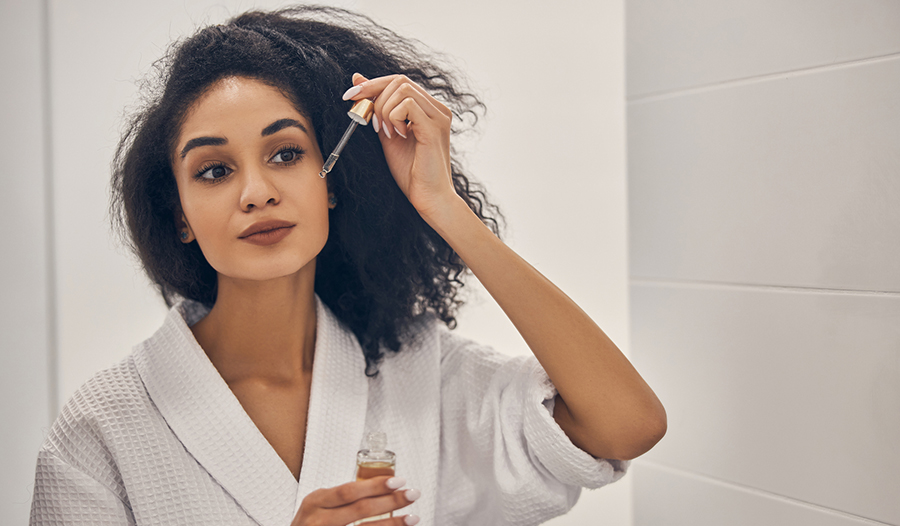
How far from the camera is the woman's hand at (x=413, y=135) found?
92cm

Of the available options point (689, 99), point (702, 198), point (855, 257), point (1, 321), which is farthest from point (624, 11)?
point (1, 321)

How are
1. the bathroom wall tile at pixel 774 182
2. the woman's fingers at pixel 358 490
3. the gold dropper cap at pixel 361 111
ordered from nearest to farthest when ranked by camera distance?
1. the woman's fingers at pixel 358 490
2. the gold dropper cap at pixel 361 111
3. the bathroom wall tile at pixel 774 182

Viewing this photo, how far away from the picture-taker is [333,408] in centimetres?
106

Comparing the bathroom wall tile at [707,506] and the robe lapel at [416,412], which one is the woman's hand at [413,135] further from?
the bathroom wall tile at [707,506]

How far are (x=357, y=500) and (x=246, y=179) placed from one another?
1.49 feet

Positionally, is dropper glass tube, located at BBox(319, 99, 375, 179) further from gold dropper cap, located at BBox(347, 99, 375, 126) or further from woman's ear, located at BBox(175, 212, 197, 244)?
woman's ear, located at BBox(175, 212, 197, 244)

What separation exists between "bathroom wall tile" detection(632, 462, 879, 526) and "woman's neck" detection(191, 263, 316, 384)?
0.73m

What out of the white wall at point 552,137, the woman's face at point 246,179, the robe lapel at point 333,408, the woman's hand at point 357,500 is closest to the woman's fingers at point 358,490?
the woman's hand at point 357,500

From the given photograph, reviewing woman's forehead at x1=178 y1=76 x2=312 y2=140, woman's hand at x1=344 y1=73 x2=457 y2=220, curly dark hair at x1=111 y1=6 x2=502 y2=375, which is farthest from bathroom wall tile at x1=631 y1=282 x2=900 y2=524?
woman's forehead at x1=178 y1=76 x2=312 y2=140

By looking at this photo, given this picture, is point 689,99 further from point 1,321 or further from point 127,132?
point 1,321

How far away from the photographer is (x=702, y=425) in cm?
125

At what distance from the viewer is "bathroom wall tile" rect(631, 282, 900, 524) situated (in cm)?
101

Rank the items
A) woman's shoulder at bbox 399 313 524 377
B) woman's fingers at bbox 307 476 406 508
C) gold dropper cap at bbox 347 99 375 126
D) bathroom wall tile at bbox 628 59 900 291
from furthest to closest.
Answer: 1. woman's shoulder at bbox 399 313 524 377
2. bathroom wall tile at bbox 628 59 900 291
3. gold dropper cap at bbox 347 99 375 126
4. woman's fingers at bbox 307 476 406 508

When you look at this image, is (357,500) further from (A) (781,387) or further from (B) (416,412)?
(A) (781,387)
